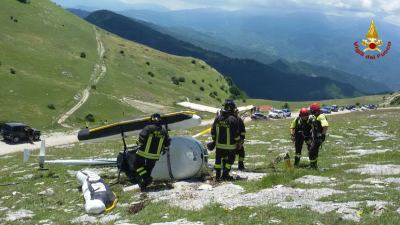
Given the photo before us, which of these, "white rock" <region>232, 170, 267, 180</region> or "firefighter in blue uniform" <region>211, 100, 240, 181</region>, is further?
"white rock" <region>232, 170, 267, 180</region>

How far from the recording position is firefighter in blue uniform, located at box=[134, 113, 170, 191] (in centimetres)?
1786

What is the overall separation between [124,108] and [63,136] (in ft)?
115

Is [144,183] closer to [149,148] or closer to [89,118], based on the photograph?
[149,148]

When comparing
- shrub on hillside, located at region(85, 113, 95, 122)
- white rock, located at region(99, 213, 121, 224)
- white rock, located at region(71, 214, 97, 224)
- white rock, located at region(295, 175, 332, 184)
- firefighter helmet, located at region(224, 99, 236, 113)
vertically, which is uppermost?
firefighter helmet, located at region(224, 99, 236, 113)

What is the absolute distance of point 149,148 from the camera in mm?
18000

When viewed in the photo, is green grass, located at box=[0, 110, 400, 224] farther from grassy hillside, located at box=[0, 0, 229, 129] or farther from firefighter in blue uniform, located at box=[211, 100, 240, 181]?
grassy hillside, located at box=[0, 0, 229, 129]

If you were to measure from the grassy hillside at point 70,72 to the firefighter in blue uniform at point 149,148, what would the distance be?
6396 centimetres

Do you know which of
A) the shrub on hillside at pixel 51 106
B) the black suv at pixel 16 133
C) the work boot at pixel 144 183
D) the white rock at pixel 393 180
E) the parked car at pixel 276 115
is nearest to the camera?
the white rock at pixel 393 180

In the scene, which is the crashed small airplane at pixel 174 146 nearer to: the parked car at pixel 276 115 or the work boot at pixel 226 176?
the work boot at pixel 226 176

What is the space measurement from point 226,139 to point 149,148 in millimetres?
2999

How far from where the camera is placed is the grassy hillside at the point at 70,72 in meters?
90.0

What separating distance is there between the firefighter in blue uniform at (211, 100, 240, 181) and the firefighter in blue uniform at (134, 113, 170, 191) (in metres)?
2.04

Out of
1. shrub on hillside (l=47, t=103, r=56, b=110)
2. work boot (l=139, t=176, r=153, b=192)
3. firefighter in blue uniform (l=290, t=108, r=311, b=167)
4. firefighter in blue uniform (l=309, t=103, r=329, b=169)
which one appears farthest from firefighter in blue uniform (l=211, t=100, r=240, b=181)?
shrub on hillside (l=47, t=103, r=56, b=110)

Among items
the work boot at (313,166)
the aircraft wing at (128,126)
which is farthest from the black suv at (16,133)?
the work boot at (313,166)
